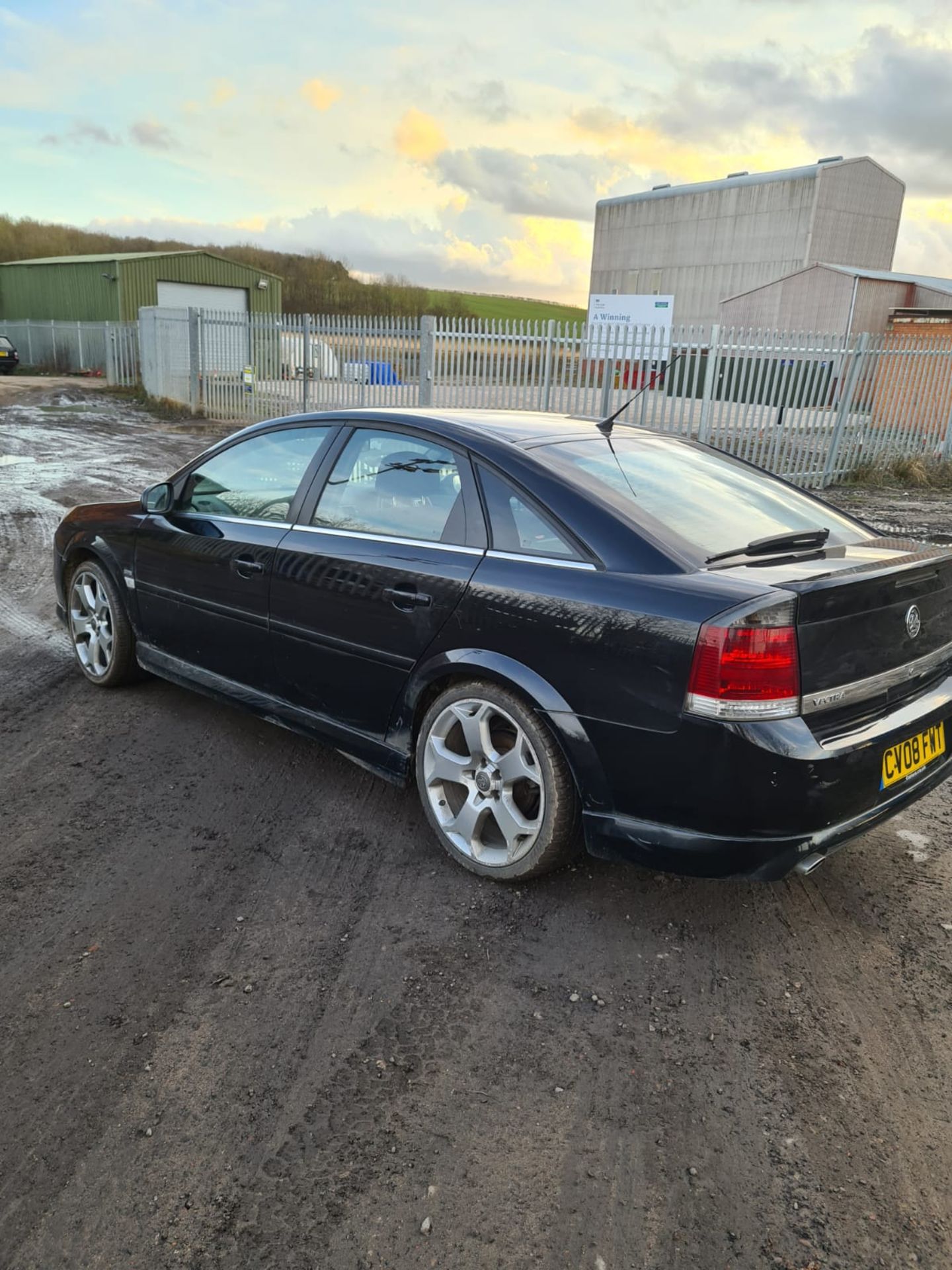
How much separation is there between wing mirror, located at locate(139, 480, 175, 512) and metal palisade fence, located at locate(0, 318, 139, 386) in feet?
90.1

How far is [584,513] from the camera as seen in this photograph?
9.64 ft

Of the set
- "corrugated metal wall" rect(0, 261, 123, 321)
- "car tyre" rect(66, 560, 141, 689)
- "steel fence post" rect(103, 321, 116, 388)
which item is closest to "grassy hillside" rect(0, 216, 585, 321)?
"corrugated metal wall" rect(0, 261, 123, 321)

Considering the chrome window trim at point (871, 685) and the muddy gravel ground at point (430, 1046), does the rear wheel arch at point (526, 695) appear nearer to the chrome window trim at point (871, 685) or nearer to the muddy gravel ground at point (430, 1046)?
the muddy gravel ground at point (430, 1046)

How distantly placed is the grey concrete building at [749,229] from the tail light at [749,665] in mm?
53761

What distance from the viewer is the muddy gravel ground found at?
6.29ft

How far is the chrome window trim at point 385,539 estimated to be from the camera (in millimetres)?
3178

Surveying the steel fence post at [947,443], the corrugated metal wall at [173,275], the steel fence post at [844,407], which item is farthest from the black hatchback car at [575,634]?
the corrugated metal wall at [173,275]

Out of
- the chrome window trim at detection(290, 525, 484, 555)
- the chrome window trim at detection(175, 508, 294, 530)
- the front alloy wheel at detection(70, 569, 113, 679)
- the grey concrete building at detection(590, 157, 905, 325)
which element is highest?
the grey concrete building at detection(590, 157, 905, 325)

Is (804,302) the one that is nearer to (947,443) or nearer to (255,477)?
(947,443)

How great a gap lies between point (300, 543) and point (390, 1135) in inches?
87.6

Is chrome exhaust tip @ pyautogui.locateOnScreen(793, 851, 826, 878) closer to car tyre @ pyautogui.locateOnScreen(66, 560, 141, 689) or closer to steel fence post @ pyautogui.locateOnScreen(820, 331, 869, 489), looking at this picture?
car tyre @ pyautogui.locateOnScreen(66, 560, 141, 689)

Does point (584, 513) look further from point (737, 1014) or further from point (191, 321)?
point (191, 321)

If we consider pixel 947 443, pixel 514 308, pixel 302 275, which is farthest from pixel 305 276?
pixel 947 443

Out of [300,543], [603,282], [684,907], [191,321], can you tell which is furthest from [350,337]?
[603,282]
